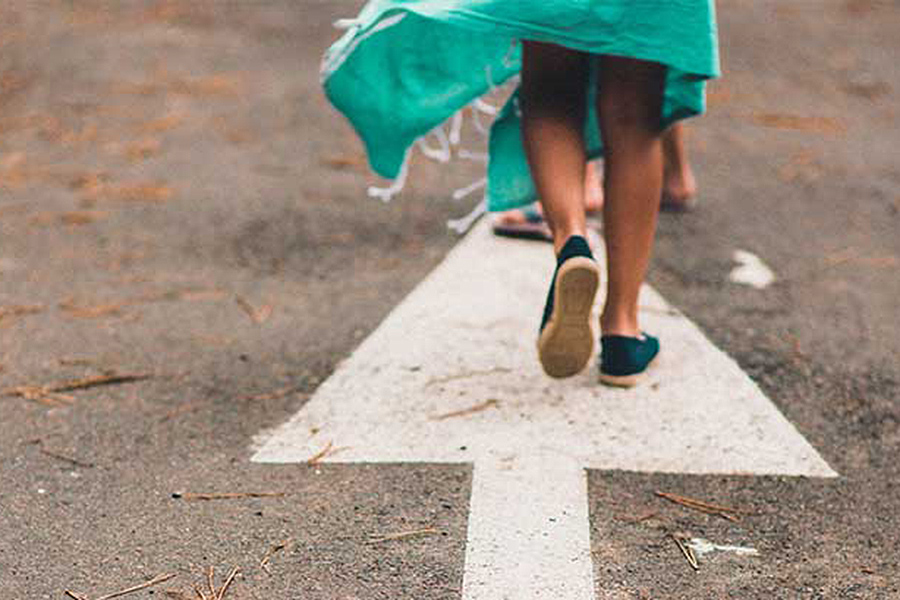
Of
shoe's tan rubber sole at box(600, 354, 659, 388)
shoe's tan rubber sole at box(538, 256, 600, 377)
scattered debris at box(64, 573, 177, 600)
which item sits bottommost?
shoe's tan rubber sole at box(600, 354, 659, 388)

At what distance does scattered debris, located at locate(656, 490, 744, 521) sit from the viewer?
2.44 meters

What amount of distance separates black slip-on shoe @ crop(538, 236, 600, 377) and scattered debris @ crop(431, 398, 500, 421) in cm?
19

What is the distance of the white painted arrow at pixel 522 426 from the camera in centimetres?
229

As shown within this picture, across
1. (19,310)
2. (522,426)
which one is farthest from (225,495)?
(19,310)

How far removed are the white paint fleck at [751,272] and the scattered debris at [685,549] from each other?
169 centimetres

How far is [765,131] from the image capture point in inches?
228

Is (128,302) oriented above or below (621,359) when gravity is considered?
below

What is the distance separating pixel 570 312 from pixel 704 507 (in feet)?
1.71

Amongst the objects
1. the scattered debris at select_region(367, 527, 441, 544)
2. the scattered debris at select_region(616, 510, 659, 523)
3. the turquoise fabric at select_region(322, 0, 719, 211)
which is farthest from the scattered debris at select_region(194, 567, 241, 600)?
the turquoise fabric at select_region(322, 0, 719, 211)

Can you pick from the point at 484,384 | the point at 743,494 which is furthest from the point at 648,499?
Result: the point at 484,384

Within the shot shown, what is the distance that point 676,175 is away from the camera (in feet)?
14.9

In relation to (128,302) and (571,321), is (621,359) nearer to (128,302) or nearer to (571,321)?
(571,321)

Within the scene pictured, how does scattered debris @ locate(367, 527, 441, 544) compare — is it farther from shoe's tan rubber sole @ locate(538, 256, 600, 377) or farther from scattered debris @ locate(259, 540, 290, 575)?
shoe's tan rubber sole @ locate(538, 256, 600, 377)

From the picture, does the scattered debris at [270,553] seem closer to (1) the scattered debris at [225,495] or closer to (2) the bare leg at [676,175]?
(1) the scattered debris at [225,495]
